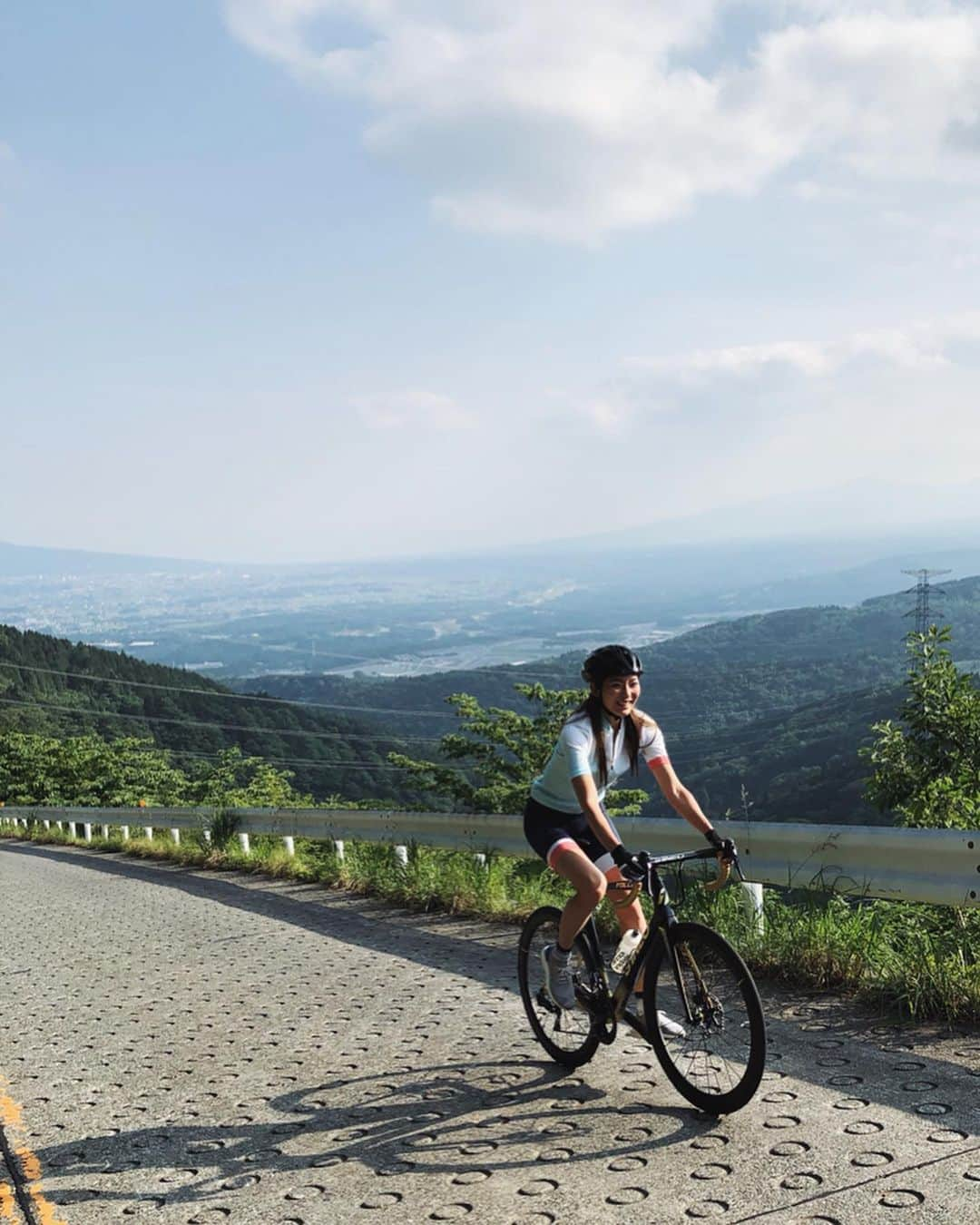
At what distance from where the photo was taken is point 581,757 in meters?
4.83

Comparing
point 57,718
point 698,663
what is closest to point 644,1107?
point 57,718

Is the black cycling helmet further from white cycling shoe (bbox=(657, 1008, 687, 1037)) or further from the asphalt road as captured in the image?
the asphalt road

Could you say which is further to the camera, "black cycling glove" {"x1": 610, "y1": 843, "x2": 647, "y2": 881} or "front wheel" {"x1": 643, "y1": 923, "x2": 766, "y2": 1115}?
"black cycling glove" {"x1": 610, "y1": 843, "x2": 647, "y2": 881}

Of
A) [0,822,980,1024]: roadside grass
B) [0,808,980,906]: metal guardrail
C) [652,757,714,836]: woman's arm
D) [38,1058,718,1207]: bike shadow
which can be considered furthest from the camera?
[0,808,980,906]: metal guardrail

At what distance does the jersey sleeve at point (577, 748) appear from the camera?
189 inches

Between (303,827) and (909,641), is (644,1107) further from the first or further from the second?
(303,827)

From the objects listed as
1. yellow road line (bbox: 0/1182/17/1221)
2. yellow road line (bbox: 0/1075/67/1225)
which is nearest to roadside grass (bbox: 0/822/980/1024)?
yellow road line (bbox: 0/1075/67/1225)

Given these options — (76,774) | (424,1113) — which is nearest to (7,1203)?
(424,1113)

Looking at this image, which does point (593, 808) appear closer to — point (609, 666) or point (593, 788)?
point (593, 788)

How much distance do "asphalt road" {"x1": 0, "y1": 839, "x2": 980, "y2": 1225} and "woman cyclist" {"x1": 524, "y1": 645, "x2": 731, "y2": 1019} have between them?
75cm

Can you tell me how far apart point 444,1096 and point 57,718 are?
127275 mm

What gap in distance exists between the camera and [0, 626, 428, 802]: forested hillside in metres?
104

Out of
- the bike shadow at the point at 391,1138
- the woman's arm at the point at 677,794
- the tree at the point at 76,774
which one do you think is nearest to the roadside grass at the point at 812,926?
the woman's arm at the point at 677,794

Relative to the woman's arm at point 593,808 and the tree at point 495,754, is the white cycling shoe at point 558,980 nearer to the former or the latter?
the woman's arm at point 593,808
